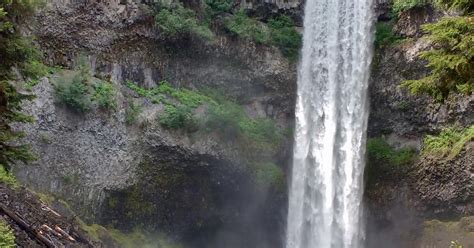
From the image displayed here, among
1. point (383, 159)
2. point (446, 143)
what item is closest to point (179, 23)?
point (383, 159)

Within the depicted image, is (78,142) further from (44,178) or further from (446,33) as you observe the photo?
(446,33)

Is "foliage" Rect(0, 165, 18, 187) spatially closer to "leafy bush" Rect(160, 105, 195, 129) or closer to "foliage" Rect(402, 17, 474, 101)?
"foliage" Rect(402, 17, 474, 101)

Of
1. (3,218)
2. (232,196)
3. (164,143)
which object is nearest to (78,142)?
(164,143)

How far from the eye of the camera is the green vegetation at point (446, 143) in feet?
60.5

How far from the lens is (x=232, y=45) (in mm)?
22891

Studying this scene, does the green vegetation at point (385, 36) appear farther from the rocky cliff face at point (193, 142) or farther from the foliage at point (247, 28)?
the foliage at point (247, 28)

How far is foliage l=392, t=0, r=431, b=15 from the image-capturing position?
2119 cm

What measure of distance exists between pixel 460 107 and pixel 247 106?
8588mm

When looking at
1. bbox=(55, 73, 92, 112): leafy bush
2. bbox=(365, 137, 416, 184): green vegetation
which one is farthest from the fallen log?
bbox=(365, 137, 416, 184): green vegetation

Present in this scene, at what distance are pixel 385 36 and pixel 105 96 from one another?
12111mm

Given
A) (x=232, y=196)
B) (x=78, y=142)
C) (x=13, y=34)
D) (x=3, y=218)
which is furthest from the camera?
(x=232, y=196)

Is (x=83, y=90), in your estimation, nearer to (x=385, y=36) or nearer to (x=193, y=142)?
(x=193, y=142)

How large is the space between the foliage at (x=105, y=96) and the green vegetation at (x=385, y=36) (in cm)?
1143

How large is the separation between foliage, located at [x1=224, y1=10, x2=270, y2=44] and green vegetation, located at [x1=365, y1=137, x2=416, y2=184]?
6539 mm
